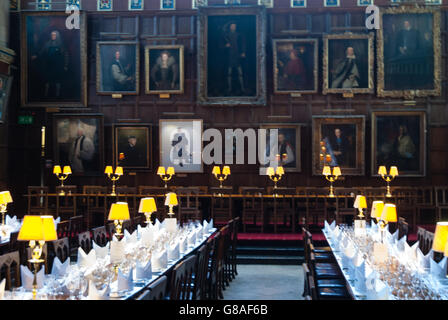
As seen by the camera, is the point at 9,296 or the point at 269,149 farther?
the point at 269,149

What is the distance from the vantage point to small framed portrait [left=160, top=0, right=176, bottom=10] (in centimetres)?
1488

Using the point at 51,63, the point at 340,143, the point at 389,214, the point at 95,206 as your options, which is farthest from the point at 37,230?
the point at 51,63

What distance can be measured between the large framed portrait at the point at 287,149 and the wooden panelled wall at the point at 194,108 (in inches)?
8.1

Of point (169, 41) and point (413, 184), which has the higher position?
point (169, 41)

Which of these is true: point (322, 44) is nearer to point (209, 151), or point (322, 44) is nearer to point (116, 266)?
point (209, 151)

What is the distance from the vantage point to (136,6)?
1492 cm

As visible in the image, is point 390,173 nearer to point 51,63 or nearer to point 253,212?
point 253,212

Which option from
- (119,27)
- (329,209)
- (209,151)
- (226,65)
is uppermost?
(119,27)

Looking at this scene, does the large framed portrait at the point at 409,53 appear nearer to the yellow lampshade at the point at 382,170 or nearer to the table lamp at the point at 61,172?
the yellow lampshade at the point at 382,170

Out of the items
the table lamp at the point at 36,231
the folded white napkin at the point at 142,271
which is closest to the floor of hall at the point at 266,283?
the folded white napkin at the point at 142,271

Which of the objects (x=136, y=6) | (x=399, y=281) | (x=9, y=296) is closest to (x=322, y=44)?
(x=136, y=6)

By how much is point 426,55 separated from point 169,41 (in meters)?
7.27

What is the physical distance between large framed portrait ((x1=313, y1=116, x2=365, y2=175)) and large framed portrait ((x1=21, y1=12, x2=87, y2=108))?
688cm

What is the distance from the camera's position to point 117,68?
14.8 m
